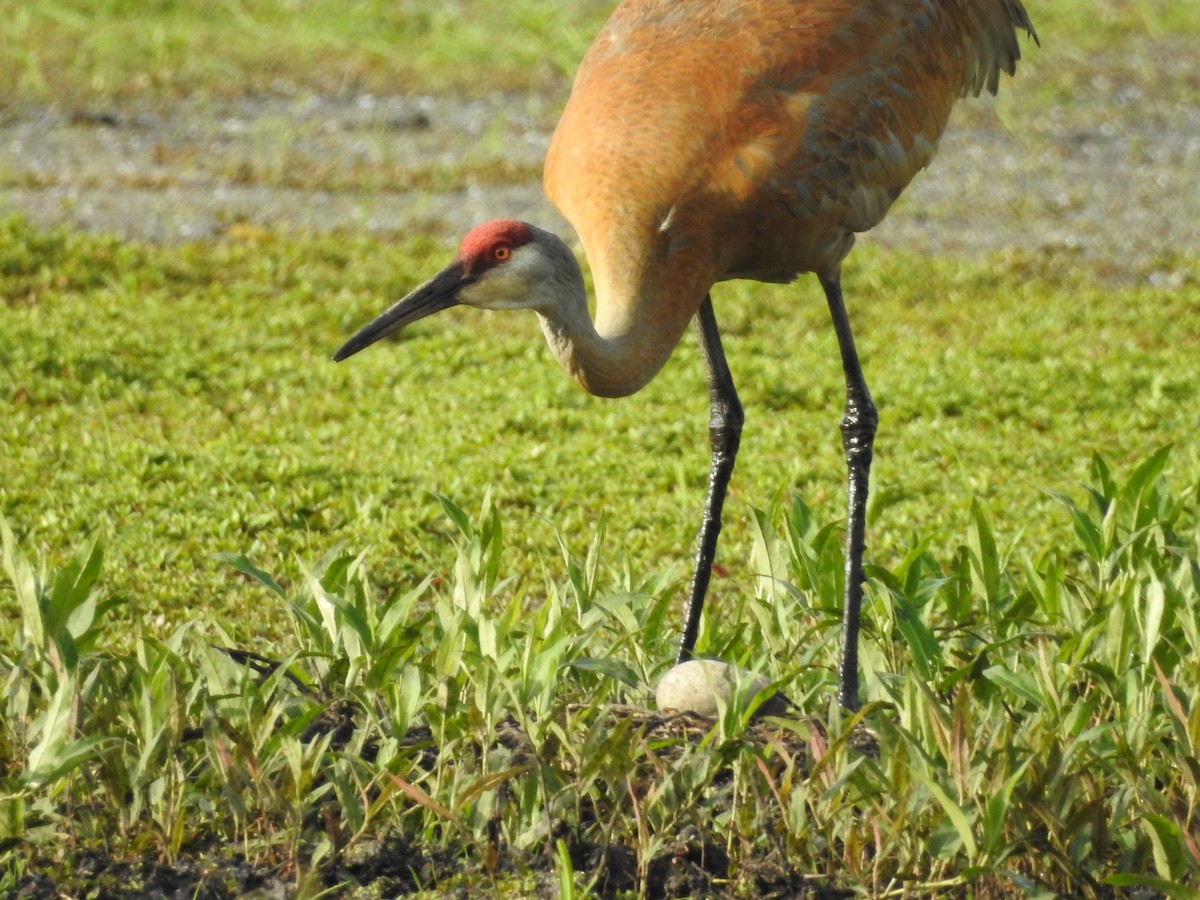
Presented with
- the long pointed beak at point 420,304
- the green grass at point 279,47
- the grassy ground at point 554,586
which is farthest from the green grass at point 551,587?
the green grass at point 279,47

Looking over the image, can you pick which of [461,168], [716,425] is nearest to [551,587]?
[716,425]

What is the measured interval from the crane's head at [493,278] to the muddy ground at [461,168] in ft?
15.4

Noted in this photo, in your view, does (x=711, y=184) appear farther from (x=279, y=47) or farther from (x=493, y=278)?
(x=279, y=47)

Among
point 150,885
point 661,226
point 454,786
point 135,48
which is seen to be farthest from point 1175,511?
point 135,48

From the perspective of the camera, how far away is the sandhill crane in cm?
379

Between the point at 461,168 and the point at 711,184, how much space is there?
562cm

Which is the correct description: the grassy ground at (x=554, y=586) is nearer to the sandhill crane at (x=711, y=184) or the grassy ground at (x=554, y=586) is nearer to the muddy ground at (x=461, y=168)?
Result: the sandhill crane at (x=711, y=184)

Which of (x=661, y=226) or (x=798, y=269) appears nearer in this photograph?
(x=661, y=226)

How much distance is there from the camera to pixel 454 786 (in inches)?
129

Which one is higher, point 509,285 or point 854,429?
point 509,285

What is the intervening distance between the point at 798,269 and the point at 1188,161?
21.6 feet

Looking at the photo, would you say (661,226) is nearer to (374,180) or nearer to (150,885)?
(150,885)

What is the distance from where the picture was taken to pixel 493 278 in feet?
12.2

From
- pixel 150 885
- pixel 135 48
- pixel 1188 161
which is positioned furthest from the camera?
pixel 135 48
